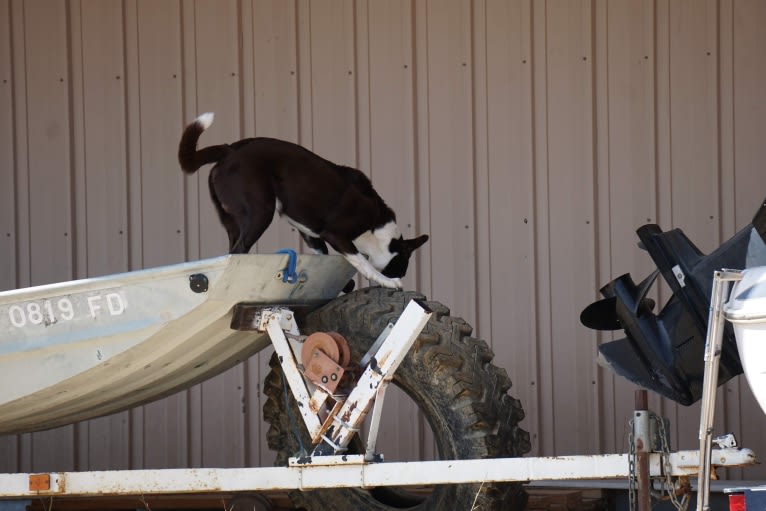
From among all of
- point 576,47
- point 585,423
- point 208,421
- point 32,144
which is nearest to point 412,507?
point 585,423

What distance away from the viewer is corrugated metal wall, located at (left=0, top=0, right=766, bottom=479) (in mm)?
5484

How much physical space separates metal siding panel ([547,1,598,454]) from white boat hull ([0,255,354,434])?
217 centimetres

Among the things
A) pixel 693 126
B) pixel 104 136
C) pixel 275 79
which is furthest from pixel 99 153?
pixel 693 126

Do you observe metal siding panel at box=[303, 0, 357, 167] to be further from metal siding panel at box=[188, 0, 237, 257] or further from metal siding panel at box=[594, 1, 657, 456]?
metal siding panel at box=[594, 1, 657, 456]

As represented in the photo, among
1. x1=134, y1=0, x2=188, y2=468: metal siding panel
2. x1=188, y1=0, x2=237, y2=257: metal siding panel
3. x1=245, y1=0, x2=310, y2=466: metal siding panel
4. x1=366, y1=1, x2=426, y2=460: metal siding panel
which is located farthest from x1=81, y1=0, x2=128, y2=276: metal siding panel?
x1=366, y1=1, x2=426, y2=460: metal siding panel

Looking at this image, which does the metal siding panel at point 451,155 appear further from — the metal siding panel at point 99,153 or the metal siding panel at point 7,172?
the metal siding panel at point 7,172

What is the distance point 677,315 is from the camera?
3094 millimetres

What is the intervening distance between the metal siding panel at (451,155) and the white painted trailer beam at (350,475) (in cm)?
249

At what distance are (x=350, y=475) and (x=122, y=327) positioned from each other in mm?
806

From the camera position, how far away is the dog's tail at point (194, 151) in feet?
14.9

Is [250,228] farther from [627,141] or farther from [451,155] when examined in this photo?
[627,141]

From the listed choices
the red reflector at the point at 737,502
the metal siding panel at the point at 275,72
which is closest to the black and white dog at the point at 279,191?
the metal siding panel at the point at 275,72

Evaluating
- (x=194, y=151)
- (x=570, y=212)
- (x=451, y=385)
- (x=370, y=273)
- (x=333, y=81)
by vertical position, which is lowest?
(x=451, y=385)

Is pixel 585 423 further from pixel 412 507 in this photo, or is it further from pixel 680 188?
pixel 412 507
